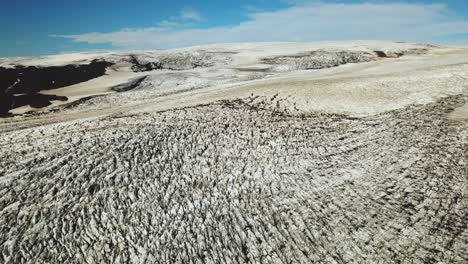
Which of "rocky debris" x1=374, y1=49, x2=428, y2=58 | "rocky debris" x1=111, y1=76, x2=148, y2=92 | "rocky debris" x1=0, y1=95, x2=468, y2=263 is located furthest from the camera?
"rocky debris" x1=374, y1=49, x2=428, y2=58

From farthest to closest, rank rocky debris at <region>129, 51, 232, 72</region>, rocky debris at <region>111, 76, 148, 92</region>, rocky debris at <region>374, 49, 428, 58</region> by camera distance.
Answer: rocky debris at <region>129, 51, 232, 72</region> < rocky debris at <region>374, 49, 428, 58</region> < rocky debris at <region>111, 76, 148, 92</region>

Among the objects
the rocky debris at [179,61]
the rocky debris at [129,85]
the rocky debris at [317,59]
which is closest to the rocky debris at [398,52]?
the rocky debris at [317,59]

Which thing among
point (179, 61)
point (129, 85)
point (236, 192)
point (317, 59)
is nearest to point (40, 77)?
point (179, 61)

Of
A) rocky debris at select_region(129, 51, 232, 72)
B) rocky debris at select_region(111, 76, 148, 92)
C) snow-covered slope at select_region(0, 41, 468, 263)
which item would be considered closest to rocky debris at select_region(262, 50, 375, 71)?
rocky debris at select_region(129, 51, 232, 72)

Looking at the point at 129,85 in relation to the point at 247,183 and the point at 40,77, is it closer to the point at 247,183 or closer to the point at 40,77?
the point at 40,77

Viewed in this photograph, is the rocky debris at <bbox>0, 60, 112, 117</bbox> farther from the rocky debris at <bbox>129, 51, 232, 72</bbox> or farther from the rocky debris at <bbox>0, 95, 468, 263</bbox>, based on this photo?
the rocky debris at <bbox>0, 95, 468, 263</bbox>
